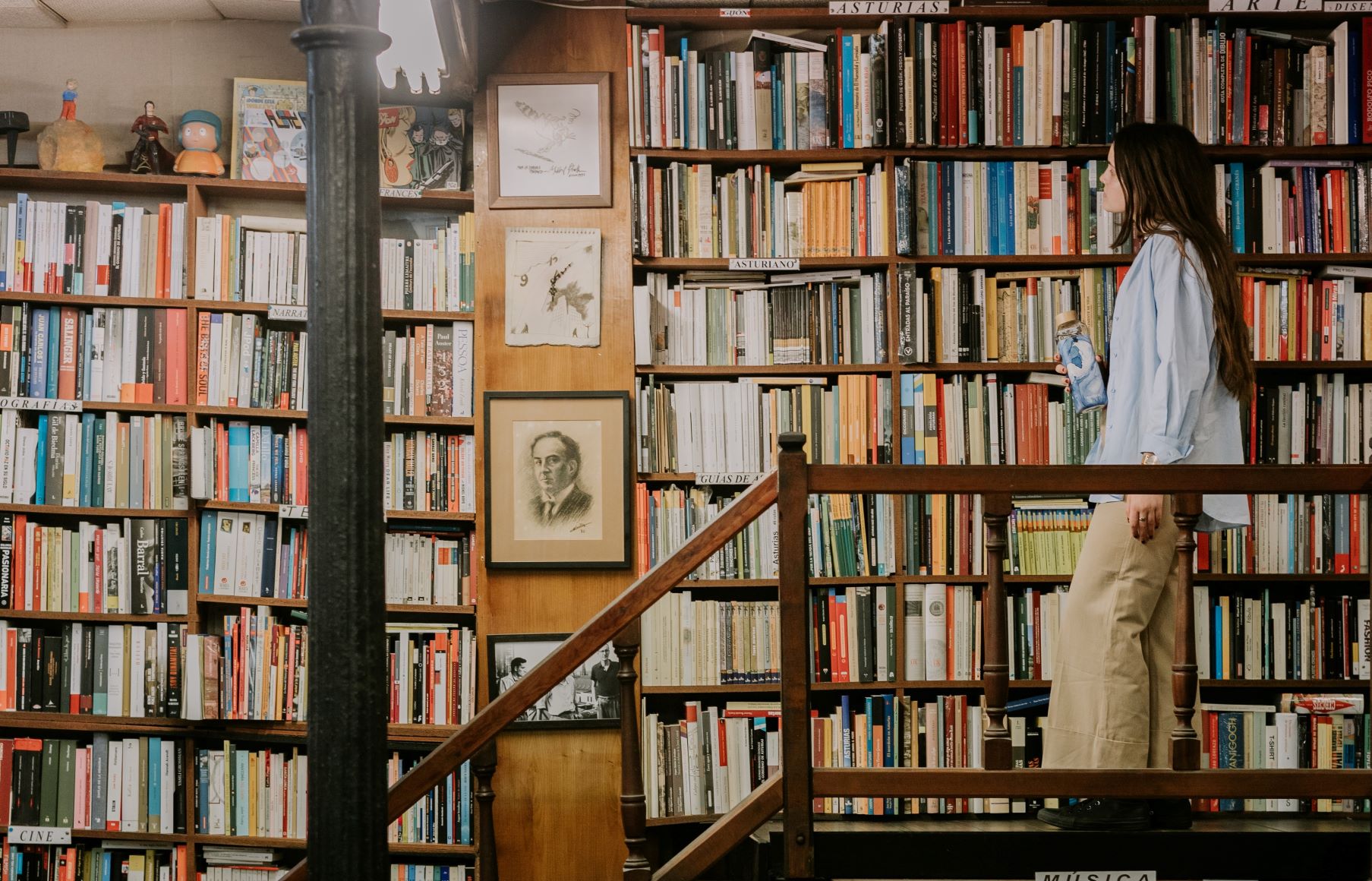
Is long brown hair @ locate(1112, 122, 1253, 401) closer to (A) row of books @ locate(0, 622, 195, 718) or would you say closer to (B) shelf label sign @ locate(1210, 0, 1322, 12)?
(B) shelf label sign @ locate(1210, 0, 1322, 12)

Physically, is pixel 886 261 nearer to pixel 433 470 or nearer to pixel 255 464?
pixel 433 470

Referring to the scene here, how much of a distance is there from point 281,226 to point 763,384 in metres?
1.59

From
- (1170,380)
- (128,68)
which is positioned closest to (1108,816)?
(1170,380)

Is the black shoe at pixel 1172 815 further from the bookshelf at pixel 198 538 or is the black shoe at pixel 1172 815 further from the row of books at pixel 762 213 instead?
the bookshelf at pixel 198 538

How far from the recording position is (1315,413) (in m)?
3.07

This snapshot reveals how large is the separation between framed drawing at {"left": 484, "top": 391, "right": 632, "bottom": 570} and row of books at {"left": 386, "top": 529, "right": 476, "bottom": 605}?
0.17 meters

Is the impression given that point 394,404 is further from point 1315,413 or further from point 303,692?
point 1315,413

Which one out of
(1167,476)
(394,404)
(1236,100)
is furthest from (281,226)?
(1236,100)

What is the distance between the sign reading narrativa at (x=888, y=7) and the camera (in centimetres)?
298

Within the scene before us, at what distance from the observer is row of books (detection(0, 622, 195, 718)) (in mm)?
3117

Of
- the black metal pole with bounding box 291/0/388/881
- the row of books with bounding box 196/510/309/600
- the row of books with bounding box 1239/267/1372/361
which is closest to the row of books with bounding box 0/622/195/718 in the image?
the row of books with bounding box 196/510/309/600

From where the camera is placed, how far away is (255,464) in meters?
3.16

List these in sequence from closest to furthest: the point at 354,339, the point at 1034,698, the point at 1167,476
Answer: the point at 354,339 → the point at 1167,476 → the point at 1034,698

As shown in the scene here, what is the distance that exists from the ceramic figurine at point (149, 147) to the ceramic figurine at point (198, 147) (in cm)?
6
